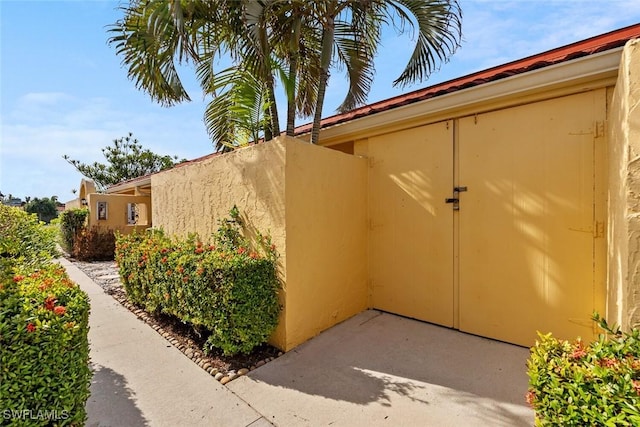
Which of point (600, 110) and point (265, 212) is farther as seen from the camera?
point (265, 212)

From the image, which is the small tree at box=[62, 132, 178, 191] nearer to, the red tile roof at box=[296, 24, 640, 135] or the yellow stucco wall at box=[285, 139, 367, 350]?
the yellow stucco wall at box=[285, 139, 367, 350]

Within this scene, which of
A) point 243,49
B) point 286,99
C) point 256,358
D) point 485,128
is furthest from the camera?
point 286,99

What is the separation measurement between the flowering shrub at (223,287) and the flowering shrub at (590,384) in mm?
3247

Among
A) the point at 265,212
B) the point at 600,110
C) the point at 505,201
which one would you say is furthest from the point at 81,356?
the point at 600,110

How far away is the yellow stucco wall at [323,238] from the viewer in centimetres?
455

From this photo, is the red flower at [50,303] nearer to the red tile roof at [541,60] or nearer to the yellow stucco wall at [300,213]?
the yellow stucco wall at [300,213]

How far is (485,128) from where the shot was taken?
15.4 ft

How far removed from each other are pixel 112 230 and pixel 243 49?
13675mm

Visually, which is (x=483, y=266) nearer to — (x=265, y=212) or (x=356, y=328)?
(x=356, y=328)

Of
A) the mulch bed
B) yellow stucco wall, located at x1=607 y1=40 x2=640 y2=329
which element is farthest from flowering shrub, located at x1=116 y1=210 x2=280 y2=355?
yellow stucco wall, located at x1=607 y1=40 x2=640 y2=329

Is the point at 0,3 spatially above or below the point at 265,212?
above

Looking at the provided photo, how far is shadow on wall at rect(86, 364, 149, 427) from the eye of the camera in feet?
10.2

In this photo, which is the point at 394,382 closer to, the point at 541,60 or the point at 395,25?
the point at 541,60

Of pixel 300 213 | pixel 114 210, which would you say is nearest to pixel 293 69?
pixel 300 213
